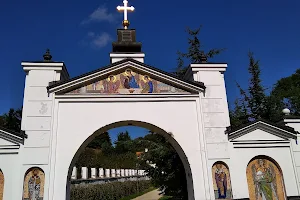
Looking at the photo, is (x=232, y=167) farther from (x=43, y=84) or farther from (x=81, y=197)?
(x=81, y=197)

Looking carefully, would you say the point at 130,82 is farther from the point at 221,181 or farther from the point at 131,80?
the point at 221,181

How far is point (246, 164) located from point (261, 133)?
1244 millimetres

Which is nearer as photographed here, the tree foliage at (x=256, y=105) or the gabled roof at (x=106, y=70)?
the gabled roof at (x=106, y=70)

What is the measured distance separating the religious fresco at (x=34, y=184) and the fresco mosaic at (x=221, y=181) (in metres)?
5.57

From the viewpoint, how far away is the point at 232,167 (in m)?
10.1

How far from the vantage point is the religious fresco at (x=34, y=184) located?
9.17m

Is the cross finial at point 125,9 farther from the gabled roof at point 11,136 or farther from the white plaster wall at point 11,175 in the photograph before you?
the white plaster wall at point 11,175

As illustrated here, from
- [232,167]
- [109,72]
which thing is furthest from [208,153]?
[109,72]

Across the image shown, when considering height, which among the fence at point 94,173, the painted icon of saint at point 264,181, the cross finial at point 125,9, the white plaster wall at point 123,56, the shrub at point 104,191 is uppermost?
the cross finial at point 125,9

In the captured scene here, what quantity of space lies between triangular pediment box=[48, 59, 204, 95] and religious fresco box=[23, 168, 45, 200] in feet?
9.19

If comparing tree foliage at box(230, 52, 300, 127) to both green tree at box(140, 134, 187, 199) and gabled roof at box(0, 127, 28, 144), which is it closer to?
green tree at box(140, 134, 187, 199)

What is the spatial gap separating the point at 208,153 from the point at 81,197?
11628mm

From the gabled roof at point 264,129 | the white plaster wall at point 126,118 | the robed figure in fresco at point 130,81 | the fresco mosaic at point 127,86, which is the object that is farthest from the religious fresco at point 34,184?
the gabled roof at point 264,129

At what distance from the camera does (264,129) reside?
34.6 ft
